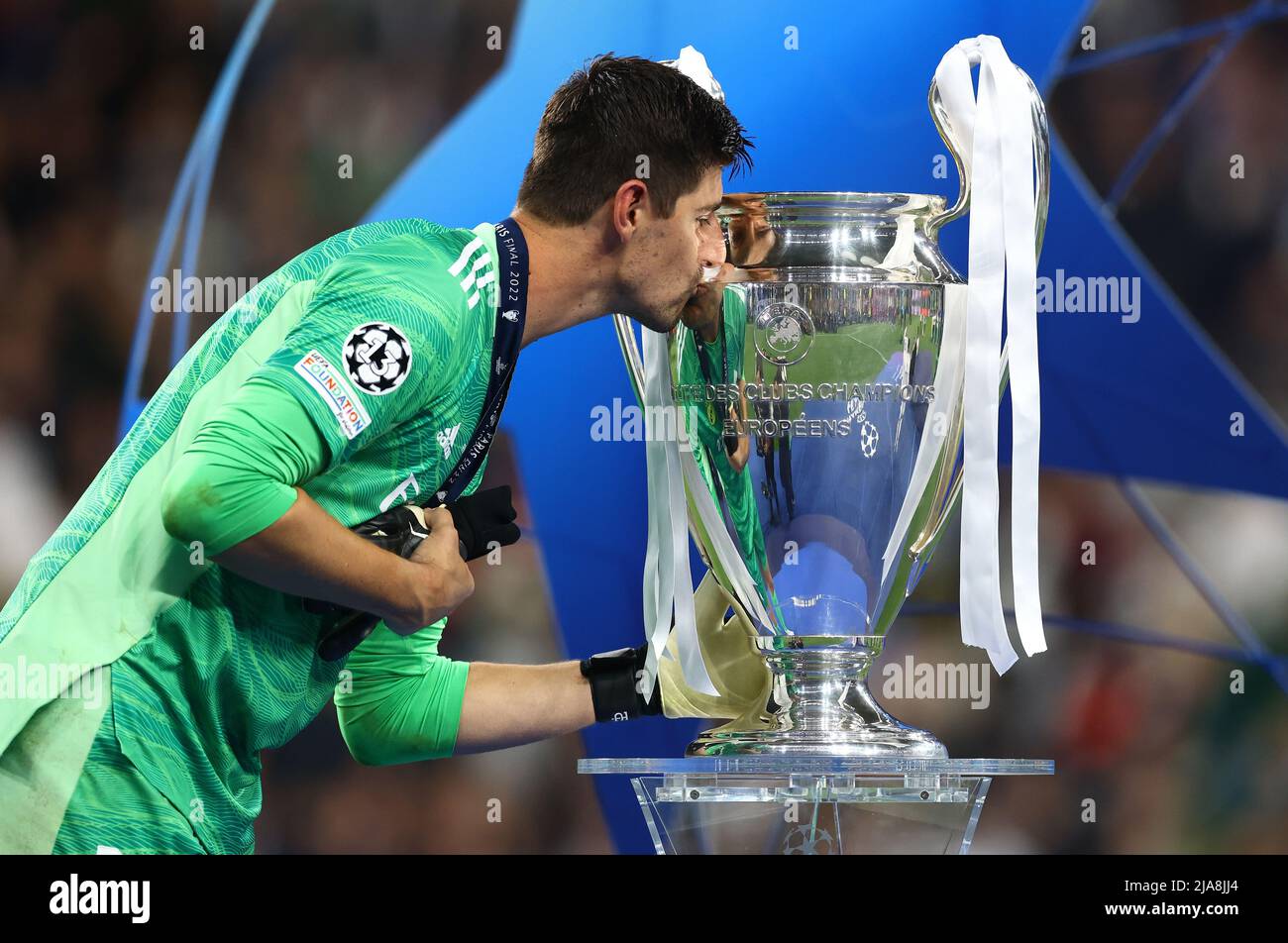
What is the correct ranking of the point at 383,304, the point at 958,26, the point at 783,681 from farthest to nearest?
the point at 958,26 → the point at 783,681 → the point at 383,304

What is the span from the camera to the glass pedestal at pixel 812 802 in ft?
3.73

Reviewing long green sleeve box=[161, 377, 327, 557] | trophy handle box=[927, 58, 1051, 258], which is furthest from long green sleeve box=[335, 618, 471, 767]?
trophy handle box=[927, 58, 1051, 258]

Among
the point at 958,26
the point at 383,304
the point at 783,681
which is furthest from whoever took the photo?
the point at 958,26

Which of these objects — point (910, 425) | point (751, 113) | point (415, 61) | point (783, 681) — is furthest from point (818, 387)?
point (415, 61)

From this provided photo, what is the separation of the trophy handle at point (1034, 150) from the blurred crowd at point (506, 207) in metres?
0.79

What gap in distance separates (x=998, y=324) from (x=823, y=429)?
0.17 metres

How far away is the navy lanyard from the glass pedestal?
32 cm

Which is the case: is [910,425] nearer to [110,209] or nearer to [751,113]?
[751,113]

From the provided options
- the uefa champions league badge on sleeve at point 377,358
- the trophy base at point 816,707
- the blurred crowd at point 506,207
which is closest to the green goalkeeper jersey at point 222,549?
the uefa champions league badge on sleeve at point 377,358

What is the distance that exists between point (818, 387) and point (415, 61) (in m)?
1.03

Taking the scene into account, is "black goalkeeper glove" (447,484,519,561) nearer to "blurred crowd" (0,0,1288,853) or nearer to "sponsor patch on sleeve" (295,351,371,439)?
"sponsor patch on sleeve" (295,351,371,439)

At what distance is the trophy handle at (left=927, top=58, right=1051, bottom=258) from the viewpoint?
1.25 metres

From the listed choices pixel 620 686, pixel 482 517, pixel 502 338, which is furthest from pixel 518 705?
pixel 502 338

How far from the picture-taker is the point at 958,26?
1958 millimetres
